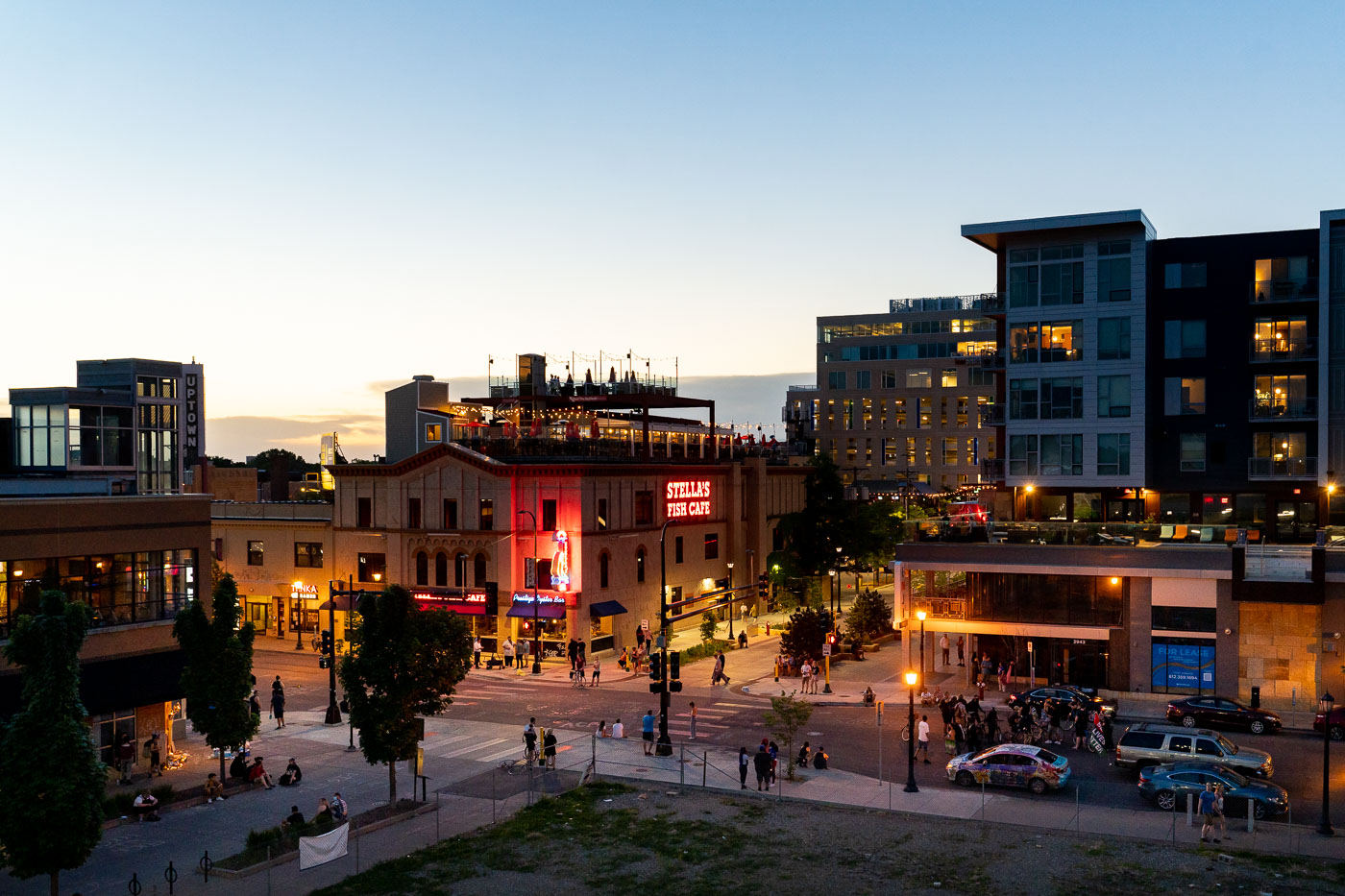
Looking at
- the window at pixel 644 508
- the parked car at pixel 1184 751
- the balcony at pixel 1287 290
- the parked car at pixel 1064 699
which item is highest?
the balcony at pixel 1287 290

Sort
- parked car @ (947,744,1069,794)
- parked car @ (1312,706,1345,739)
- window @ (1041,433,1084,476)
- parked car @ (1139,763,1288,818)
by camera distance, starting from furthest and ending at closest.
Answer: window @ (1041,433,1084,476) < parked car @ (1312,706,1345,739) < parked car @ (947,744,1069,794) < parked car @ (1139,763,1288,818)

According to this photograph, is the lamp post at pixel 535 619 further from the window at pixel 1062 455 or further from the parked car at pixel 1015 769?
the window at pixel 1062 455

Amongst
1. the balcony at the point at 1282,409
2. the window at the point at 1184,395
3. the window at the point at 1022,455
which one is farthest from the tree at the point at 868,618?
the balcony at the point at 1282,409

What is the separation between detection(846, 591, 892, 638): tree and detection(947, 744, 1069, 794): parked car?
1010 inches

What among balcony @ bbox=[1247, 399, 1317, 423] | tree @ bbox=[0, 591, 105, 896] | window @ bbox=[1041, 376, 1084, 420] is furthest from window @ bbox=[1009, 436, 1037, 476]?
tree @ bbox=[0, 591, 105, 896]

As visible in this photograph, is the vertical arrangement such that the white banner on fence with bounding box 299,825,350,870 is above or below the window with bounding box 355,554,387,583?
below

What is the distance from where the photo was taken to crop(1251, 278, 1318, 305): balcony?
2232 inches

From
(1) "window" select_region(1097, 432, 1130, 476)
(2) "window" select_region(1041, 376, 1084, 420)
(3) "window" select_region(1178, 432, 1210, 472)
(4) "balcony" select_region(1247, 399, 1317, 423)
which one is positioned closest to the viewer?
(4) "balcony" select_region(1247, 399, 1317, 423)

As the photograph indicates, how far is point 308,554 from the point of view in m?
70.0

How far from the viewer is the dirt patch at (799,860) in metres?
26.5

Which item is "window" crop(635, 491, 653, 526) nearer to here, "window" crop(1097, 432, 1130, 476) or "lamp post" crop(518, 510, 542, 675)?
"lamp post" crop(518, 510, 542, 675)

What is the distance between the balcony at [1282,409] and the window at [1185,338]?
361 centimetres

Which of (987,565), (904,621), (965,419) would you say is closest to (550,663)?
(904,621)

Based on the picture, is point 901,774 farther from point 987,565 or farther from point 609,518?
point 609,518
